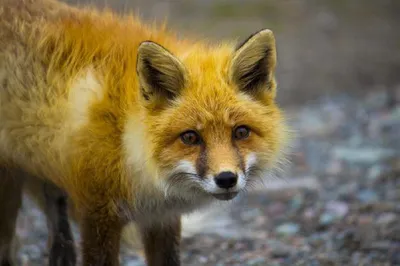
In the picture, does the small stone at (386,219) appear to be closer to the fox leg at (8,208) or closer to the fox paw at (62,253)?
the fox paw at (62,253)

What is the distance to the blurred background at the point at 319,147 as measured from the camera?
6.74 meters

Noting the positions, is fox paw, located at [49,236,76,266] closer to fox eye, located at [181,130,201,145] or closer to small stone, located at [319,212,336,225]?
fox eye, located at [181,130,201,145]

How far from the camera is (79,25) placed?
539cm

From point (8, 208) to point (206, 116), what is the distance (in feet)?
6.14

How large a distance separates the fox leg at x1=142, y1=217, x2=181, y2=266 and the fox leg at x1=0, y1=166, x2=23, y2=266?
0.96 m

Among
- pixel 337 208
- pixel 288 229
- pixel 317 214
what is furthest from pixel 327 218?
pixel 288 229

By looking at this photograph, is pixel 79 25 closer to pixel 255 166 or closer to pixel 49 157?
pixel 49 157

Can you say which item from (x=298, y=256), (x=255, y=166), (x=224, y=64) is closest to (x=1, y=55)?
(x=224, y=64)

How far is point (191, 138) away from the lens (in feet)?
15.2

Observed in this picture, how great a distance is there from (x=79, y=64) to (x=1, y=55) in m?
0.54

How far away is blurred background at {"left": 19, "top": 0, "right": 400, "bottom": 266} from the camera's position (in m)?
6.74

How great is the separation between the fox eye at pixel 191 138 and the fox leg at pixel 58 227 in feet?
5.74

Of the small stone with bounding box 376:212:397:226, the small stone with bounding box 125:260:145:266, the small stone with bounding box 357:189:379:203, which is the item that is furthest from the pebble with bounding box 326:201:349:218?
the small stone with bounding box 125:260:145:266

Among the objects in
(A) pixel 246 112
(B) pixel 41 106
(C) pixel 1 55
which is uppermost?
(C) pixel 1 55
